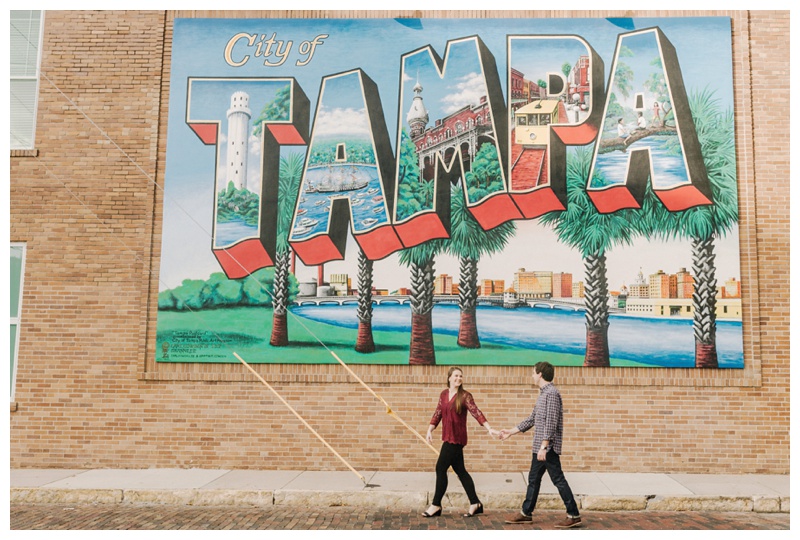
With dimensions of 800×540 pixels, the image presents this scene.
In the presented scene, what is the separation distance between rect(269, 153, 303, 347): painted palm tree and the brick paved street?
8.68 feet

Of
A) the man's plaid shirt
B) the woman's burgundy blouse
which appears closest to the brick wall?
the woman's burgundy blouse

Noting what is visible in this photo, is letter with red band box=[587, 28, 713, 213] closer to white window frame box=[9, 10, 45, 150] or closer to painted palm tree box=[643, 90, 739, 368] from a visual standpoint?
painted palm tree box=[643, 90, 739, 368]

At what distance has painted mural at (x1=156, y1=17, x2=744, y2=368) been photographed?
9.17m

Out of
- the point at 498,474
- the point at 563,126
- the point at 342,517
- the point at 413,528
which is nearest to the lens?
the point at 413,528

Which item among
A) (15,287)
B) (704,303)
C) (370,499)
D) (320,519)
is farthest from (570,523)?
(15,287)

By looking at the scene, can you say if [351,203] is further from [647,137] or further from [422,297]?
[647,137]

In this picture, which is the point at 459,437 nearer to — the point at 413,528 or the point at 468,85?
the point at 413,528

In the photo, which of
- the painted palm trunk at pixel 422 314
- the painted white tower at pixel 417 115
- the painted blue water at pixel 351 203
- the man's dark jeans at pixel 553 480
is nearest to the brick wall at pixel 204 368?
the painted palm trunk at pixel 422 314

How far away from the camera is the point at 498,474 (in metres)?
8.70

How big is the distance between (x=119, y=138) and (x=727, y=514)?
939 cm

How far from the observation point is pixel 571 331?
915 cm

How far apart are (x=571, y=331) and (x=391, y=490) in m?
3.38

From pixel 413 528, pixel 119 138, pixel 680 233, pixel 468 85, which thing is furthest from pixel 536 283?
pixel 119 138

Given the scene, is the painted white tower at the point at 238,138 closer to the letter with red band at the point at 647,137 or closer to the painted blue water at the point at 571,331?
the painted blue water at the point at 571,331
